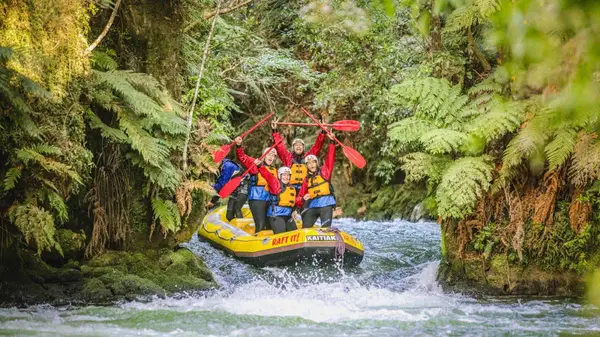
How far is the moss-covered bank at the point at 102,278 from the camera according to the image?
7.16 m

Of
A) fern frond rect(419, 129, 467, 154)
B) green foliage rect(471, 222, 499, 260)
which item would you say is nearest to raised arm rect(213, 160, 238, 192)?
fern frond rect(419, 129, 467, 154)

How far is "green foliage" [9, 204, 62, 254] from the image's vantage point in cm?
635

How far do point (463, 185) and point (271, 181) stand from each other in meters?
3.89

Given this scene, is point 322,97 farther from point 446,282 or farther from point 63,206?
point 63,206

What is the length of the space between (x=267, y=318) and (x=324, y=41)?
8.81 metres

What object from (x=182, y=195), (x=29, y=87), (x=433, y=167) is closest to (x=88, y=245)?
(x=182, y=195)

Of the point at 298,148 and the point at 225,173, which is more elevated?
the point at 298,148

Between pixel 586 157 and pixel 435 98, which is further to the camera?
pixel 435 98

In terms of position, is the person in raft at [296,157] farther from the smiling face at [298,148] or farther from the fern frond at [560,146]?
the fern frond at [560,146]

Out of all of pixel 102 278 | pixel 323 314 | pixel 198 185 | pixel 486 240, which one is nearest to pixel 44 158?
pixel 102 278

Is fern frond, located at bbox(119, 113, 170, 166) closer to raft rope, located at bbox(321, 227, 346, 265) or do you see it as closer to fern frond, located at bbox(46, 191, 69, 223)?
fern frond, located at bbox(46, 191, 69, 223)

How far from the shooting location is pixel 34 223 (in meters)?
6.39

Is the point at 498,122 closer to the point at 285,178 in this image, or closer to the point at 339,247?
the point at 339,247

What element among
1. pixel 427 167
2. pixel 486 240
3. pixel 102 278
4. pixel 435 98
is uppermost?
pixel 435 98
